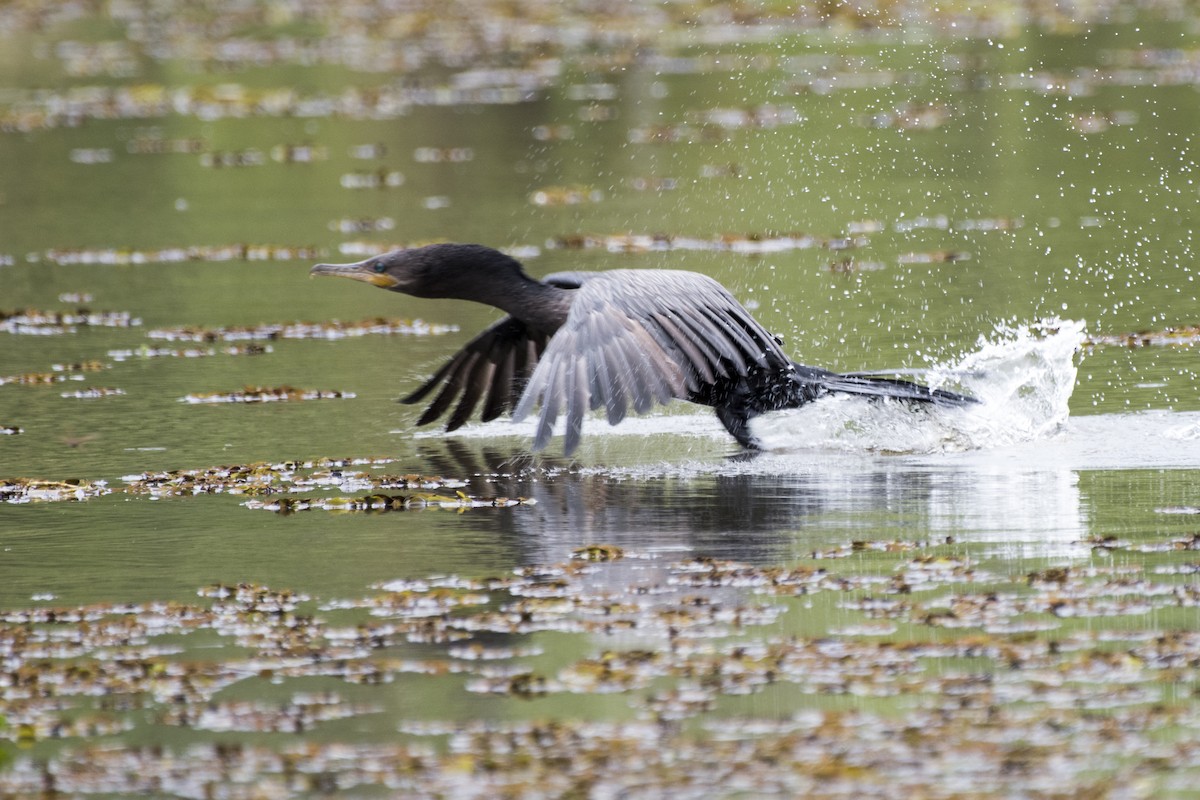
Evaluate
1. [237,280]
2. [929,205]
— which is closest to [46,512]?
[237,280]

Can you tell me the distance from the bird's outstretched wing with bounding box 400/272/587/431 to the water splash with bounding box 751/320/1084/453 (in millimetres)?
1386

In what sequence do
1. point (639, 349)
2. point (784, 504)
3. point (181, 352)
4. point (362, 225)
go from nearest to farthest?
point (784, 504) < point (639, 349) < point (181, 352) < point (362, 225)

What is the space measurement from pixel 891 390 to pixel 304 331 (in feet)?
16.5

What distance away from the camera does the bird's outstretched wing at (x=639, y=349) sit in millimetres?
8672

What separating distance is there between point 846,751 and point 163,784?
1.78 meters

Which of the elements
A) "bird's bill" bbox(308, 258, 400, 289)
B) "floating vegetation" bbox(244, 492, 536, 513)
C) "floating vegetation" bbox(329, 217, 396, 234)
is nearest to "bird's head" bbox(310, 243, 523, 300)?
"bird's bill" bbox(308, 258, 400, 289)

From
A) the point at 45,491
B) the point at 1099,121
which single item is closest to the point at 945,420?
the point at 45,491

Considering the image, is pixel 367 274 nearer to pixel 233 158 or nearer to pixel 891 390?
pixel 891 390

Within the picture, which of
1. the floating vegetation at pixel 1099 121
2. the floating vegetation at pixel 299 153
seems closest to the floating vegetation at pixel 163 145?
the floating vegetation at pixel 299 153

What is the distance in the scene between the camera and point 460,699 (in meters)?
6.14

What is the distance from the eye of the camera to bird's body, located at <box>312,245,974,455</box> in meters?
8.80

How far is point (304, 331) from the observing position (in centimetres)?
1387

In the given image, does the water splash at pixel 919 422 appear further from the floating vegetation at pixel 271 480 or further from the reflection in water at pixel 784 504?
the floating vegetation at pixel 271 480

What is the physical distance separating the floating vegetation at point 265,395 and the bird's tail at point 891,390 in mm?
2897
